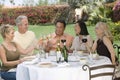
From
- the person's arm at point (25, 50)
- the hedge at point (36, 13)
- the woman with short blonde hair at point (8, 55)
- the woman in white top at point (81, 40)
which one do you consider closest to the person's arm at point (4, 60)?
the woman with short blonde hair at point (8, 55)

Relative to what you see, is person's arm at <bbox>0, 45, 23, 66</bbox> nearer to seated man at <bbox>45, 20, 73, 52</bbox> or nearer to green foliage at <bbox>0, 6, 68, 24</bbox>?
seated man at <bbox>45, 20, 73, 52</bbox>

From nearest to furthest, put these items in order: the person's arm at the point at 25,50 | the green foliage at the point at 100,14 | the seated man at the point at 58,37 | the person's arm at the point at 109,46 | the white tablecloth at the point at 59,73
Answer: the white tablecloth at the point at 59,73 → the person's arm at the point at 109,46 → the person's arm at the point at 25,50 → the seated man at the point at 58,37 → the green foliage at the point at 100,14

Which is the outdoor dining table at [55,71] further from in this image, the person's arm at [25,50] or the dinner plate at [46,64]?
the person's arm at [25,50]

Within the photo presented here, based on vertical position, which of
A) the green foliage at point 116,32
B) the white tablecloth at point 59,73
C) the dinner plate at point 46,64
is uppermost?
the dinner plate at point 46,64

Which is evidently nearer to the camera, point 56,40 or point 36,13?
point 56,40

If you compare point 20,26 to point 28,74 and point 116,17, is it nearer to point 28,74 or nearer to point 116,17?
point 28,74

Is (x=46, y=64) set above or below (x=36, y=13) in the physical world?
above

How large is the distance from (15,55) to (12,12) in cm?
1590

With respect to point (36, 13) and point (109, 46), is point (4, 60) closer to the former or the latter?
point (109, 46)

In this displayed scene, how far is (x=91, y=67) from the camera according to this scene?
3.66 m

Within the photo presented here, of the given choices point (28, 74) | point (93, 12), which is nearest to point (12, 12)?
point (93, 12)

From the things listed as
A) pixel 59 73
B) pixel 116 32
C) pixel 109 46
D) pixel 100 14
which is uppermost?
pixel 109 46

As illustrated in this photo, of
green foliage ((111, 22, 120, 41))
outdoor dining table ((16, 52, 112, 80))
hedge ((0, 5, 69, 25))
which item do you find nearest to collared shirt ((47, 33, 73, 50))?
outdoor dining table ((16, 52, 112, 80))

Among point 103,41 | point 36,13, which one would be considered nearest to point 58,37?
point 103,41
